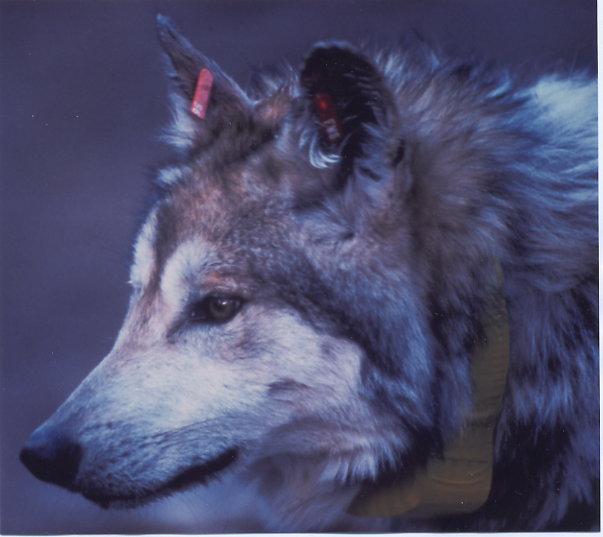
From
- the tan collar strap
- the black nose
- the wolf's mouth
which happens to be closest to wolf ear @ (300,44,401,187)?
the tan collar strap

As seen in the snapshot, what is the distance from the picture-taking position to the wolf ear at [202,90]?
228cm

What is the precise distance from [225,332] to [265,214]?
372mm

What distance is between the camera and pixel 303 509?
2.49 m

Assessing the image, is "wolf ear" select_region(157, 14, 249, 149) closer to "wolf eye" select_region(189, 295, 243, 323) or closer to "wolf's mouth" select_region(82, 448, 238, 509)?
"wolf eye" select_region(189, 295, 243, 323)

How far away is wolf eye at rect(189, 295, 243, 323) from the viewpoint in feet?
6.74

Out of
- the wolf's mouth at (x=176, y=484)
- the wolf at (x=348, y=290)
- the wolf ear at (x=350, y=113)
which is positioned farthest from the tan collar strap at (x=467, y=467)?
the wolf ear at (x=350, y=113)

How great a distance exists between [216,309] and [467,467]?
100 cm

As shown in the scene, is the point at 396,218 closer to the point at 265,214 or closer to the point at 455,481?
the point at 265,214

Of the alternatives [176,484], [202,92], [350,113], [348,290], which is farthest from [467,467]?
[202,92]

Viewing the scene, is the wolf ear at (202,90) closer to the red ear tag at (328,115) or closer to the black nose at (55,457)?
the red ear tag at (328,115)

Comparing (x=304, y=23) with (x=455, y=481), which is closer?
(x=455, y=481)

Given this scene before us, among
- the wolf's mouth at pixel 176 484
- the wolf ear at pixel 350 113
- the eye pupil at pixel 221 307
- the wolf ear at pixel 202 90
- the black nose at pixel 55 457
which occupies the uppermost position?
the wolf ear at pixel 202 90

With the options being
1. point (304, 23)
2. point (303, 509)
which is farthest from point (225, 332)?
point (304, 23)

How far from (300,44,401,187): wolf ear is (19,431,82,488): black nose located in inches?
44.1
